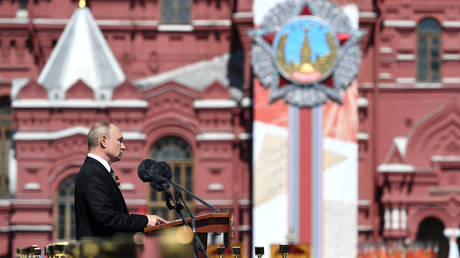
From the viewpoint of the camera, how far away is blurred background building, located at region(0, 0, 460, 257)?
22078 millimetres

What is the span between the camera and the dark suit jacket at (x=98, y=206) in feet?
20.9

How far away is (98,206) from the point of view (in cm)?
636

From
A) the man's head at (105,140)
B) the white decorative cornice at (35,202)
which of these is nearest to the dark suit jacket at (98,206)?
the man's head at (105,140)

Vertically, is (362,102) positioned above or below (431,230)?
above

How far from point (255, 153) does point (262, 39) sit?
106 inches

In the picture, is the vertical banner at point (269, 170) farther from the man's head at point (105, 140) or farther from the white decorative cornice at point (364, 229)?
the man's head at point (105, 140)

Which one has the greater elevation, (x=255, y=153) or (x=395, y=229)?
(x=255, y=153)

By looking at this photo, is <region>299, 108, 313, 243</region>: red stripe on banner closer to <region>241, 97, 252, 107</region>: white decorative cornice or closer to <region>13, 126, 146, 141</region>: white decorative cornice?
<region>241, 97, 252, 107</region>: white decorative cornice

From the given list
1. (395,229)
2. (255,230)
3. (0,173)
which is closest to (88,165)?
(255,230)

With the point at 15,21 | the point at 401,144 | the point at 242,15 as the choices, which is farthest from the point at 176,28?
the point at 401,144

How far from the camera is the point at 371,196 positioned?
23109mm

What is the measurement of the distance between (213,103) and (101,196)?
15.9 m

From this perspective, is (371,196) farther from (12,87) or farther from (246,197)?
(12,87)

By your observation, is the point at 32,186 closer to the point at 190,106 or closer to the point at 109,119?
the point at 109,119
